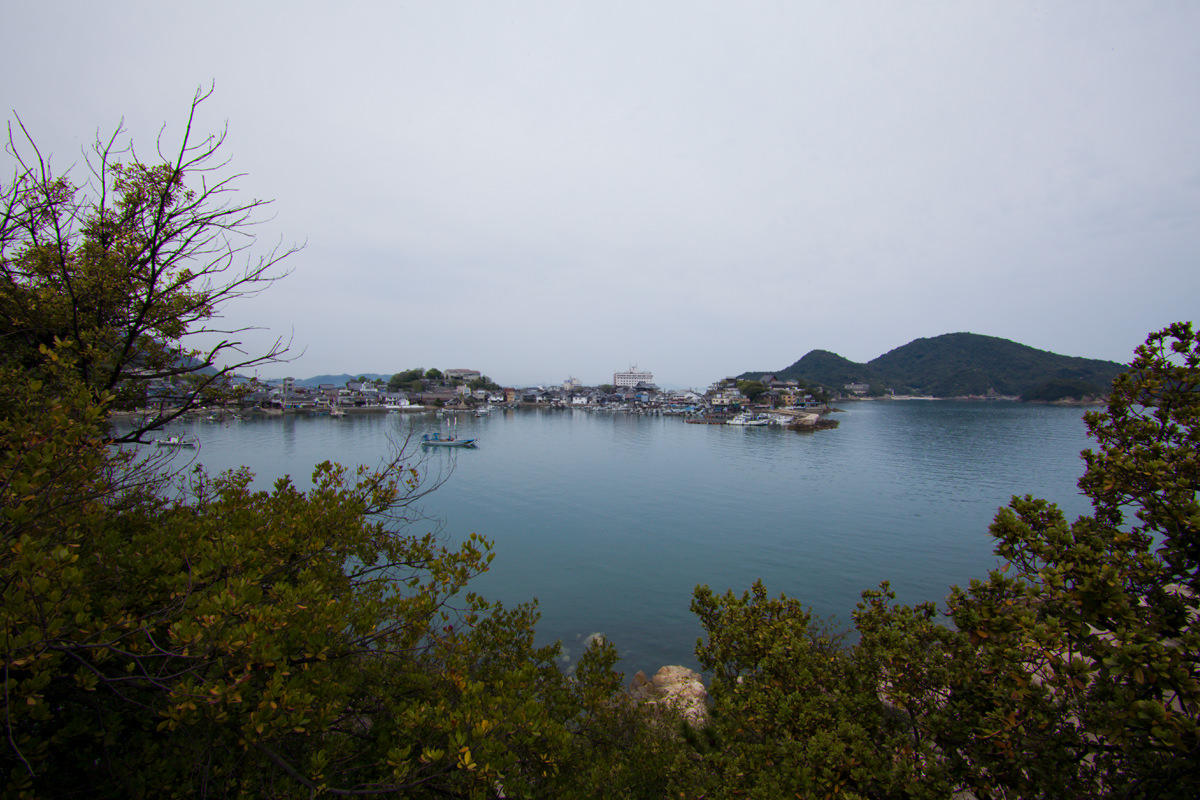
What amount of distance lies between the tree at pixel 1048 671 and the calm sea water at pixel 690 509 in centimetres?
495

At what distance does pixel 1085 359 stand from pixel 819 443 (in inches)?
5046

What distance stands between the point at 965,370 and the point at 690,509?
138 meters

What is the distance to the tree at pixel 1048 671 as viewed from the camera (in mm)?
2285

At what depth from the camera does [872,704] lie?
359 centimetres

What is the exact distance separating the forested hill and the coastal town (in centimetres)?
4803

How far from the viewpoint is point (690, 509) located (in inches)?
944

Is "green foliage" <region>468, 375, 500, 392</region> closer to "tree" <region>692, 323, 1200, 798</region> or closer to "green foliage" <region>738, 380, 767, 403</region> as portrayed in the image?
"green foliage" <region>738, 380, 767, 403</region>

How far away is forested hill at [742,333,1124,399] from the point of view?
10238 centimetres

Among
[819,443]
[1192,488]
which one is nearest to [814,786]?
[1192,488]

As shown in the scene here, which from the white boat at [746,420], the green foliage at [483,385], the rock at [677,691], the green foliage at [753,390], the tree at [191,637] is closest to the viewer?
the tree at [191,637]

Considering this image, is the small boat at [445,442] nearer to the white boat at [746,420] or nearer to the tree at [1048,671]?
→ the tree at [1048,671]

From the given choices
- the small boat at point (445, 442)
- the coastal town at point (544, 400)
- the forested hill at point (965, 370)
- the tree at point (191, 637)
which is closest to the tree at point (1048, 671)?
the tree at point (191, 637)

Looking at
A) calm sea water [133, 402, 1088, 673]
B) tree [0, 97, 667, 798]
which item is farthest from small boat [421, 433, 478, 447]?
tree [0, 97, 667, 798]

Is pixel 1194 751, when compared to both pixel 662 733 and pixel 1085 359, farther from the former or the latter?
pixel 1085 359
